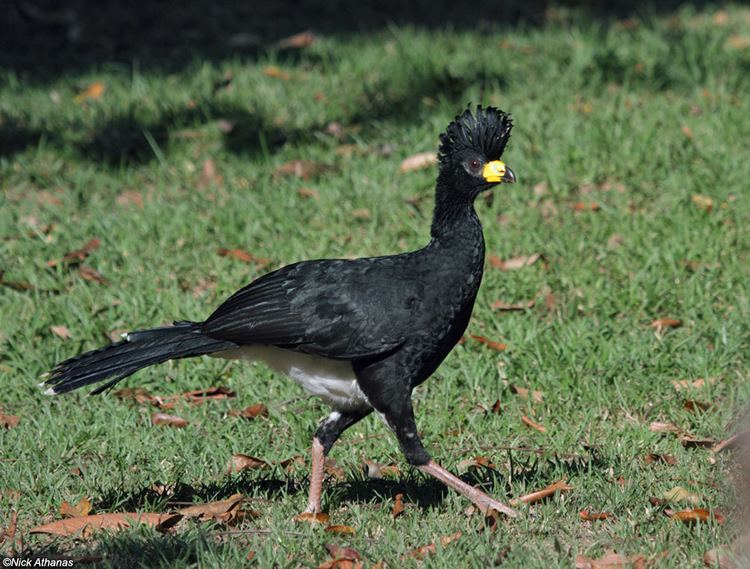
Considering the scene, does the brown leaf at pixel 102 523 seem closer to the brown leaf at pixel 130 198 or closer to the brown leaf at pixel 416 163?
the brown leaf at pixel 130 198

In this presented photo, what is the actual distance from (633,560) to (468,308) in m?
1.24

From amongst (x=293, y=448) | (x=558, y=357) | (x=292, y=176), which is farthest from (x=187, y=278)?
(x=558, y=357)

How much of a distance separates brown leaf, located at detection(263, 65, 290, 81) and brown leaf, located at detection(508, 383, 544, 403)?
14.2 ft

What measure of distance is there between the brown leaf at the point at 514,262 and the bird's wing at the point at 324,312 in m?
2.01

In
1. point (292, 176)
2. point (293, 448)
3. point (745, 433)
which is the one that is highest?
point (745, 433)

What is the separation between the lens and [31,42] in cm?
1030

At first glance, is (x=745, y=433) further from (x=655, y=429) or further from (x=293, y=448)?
(x=293, y=448)

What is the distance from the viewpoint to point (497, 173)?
470 cm

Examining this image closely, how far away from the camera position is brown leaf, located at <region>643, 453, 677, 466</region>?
4.91m

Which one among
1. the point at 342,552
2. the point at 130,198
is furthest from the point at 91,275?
the point at 342,552

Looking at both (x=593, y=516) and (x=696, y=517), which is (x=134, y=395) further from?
(x=696, y=517)

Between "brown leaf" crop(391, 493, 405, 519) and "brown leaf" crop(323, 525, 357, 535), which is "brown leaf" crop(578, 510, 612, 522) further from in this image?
"brown leaf" crop(323, 525, 357, 535)

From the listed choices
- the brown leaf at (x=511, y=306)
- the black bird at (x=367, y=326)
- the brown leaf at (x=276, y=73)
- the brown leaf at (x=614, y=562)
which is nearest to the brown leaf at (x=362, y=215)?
the brown leaf at (x=511, y=306)

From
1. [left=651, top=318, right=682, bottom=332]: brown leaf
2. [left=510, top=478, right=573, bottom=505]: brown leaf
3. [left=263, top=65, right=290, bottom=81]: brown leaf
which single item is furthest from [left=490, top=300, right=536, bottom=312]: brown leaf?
[left=263, top=65, right=290, bottom=81]: brown leaf
